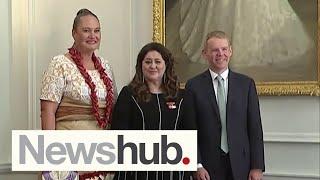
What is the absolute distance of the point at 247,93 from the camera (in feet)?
8.20

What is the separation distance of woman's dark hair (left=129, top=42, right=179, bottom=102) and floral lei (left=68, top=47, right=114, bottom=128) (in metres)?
0.17

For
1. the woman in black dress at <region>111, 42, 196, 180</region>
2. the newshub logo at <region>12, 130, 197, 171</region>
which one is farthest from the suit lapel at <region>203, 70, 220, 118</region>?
the newshub logo at <region>12, 130, 197, 171</region>

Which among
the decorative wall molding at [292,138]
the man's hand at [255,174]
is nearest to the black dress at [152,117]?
the man's hand at [255,174]

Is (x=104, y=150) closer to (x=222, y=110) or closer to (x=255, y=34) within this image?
(x=222, y=110)

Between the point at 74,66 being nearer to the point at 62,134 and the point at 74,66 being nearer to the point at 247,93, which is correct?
the point at 62,134

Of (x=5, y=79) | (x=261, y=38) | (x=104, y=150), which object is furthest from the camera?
(x=261, y=38)

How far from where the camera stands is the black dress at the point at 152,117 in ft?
7.63

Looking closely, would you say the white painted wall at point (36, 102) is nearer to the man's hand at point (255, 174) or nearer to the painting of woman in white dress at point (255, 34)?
the painting of woman in white dress at point (255, 34)

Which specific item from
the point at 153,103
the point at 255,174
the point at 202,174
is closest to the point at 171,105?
the point at 153,103

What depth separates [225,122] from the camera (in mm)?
2439

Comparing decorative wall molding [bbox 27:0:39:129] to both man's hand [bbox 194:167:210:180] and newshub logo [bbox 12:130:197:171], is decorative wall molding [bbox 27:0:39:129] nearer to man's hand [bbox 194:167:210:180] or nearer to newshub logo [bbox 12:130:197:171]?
newshub logo [bbox 12:130:197:171]

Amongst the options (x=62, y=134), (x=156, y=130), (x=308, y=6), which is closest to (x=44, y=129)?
(x=62, y=134)

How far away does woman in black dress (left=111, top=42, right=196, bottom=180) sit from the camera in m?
2.33

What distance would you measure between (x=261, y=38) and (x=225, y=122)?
989mm
